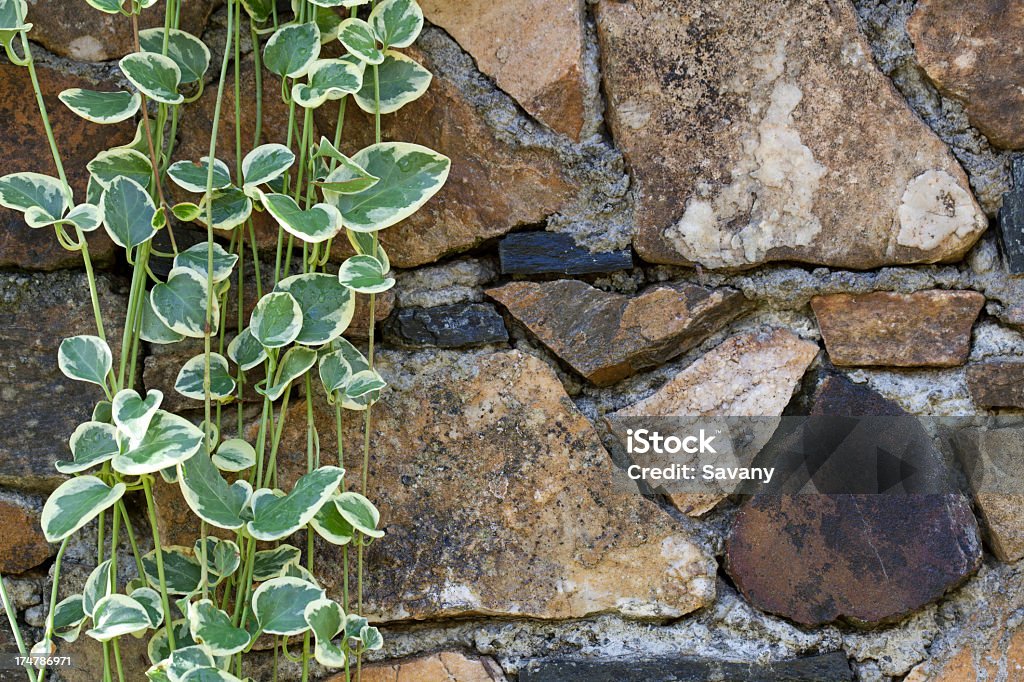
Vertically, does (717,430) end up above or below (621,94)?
below

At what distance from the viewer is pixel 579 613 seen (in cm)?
80

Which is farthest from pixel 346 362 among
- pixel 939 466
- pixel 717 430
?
pixel 939 466

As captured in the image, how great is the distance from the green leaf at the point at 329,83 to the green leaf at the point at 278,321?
6.9 inches

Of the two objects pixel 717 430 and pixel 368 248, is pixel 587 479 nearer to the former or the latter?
pixel 717 430

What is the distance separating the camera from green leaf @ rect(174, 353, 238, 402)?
74 cm

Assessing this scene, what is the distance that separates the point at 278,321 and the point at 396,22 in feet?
0.98

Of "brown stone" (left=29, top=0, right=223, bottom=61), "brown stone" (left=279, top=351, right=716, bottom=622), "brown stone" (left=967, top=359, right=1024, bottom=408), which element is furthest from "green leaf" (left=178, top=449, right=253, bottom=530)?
"brown stone" (left=967, top=359, right=1024, bottom=408)

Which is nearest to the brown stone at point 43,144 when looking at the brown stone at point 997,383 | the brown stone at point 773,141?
the brown stone at point 773,141

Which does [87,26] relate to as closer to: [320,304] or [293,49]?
[293,49]

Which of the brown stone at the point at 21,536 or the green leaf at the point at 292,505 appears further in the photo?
the brown stone at the point at 21,536

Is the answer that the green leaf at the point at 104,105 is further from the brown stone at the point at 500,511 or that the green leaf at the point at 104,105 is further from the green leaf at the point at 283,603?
the green leaf at the point at 283,603

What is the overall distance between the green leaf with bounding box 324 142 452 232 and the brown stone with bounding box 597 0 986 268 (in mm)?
204

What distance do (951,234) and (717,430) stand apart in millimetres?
290

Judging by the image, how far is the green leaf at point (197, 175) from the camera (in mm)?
730
